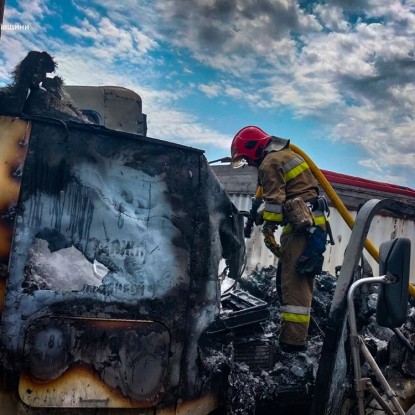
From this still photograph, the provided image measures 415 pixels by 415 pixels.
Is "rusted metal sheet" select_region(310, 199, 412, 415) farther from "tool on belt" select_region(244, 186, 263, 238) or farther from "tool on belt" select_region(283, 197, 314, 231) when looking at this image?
"tool on belt" select_region(244, 186, 263, 238)

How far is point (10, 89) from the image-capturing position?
6.01ft

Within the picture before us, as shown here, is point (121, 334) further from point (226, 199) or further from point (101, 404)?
point (226, 199)

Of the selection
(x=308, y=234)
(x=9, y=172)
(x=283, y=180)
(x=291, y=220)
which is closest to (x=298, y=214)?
(x=291, y=220)

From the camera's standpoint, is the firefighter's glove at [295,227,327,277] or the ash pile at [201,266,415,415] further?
the firefighter's glove at [295,227,327,277]

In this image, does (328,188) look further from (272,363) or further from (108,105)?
(108,105)

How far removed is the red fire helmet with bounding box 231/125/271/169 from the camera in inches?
137

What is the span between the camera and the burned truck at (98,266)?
1.62 meters

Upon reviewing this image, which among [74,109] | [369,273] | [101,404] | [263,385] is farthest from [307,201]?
[101,404]

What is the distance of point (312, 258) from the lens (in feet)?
9.44

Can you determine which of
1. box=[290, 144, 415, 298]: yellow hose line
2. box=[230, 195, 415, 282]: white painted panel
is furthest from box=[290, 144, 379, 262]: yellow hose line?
box=[230, 195, 415, 282]: white painted panel

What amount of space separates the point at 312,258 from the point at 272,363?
786 millimetres

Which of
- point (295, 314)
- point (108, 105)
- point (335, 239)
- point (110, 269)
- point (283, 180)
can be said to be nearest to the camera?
point (110, 269)

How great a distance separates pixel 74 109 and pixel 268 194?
5.04ft

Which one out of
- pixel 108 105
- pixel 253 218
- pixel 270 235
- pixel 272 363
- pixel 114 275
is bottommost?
pixel 272 363
